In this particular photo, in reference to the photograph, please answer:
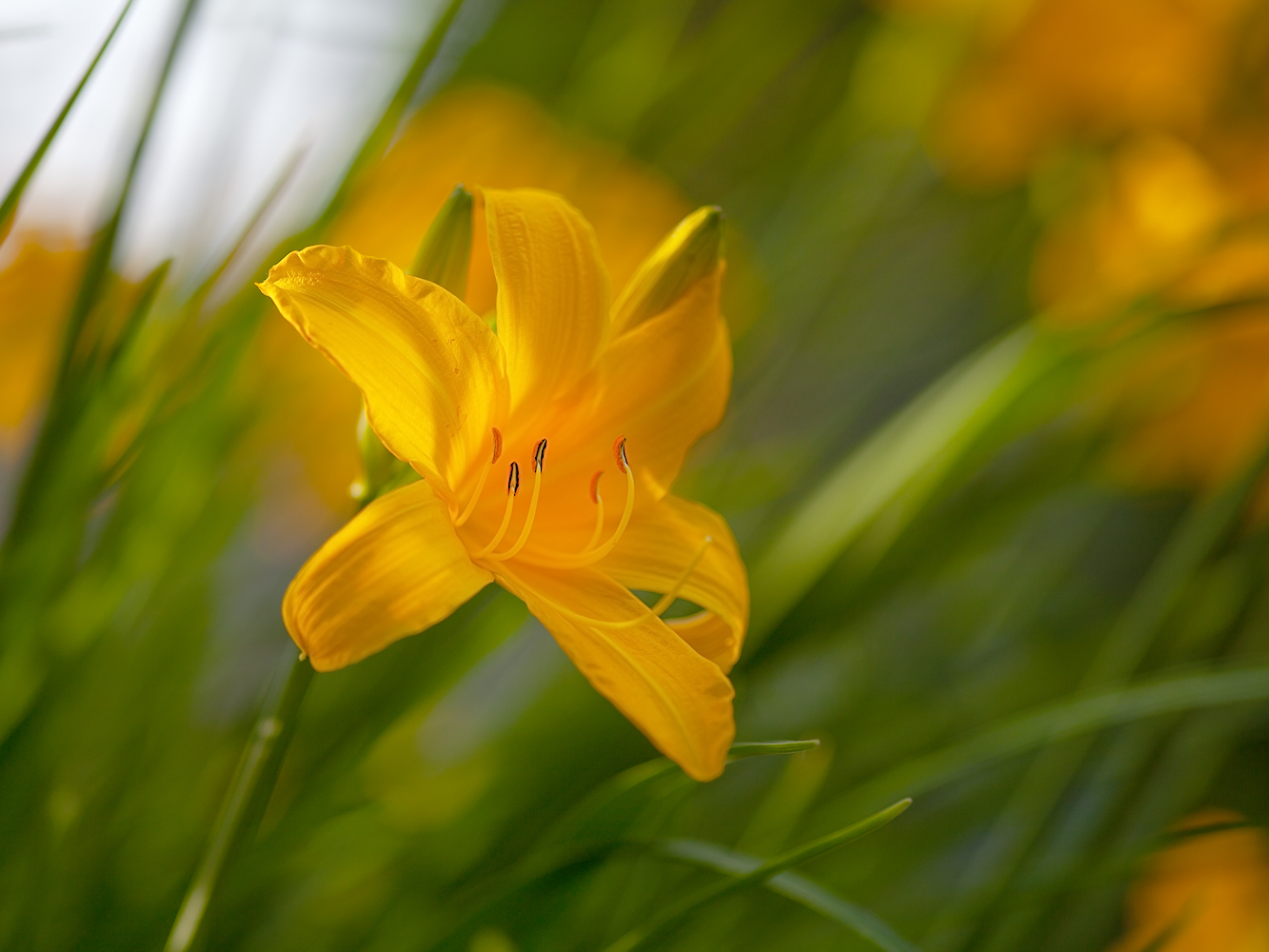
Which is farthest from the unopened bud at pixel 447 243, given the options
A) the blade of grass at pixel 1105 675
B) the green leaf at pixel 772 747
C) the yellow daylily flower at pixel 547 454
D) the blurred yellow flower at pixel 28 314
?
the blurred yellow flower at pixel 28 314

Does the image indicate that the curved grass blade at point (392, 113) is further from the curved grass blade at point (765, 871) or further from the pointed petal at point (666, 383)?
the curved grass blade at point (765, 871)

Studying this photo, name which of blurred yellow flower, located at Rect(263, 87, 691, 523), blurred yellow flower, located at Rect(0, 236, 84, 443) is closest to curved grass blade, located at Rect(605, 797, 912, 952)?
blurred yellow flower, located at Rect(263, 87, 691, 523)

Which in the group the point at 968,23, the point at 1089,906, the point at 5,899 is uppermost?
the point at 968,23

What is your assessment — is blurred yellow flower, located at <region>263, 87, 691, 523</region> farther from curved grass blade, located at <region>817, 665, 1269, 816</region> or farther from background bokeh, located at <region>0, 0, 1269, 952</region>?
curved grass blade, located at <region>817, 665, 1269, 816</region>

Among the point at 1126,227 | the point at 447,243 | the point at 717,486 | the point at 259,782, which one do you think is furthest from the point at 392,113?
the point at 1126,227

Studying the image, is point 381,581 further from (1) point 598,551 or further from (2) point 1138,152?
(2) point 1138,152

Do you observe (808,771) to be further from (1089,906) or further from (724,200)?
(724,200)

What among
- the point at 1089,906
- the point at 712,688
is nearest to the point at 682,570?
the point at 712,688
